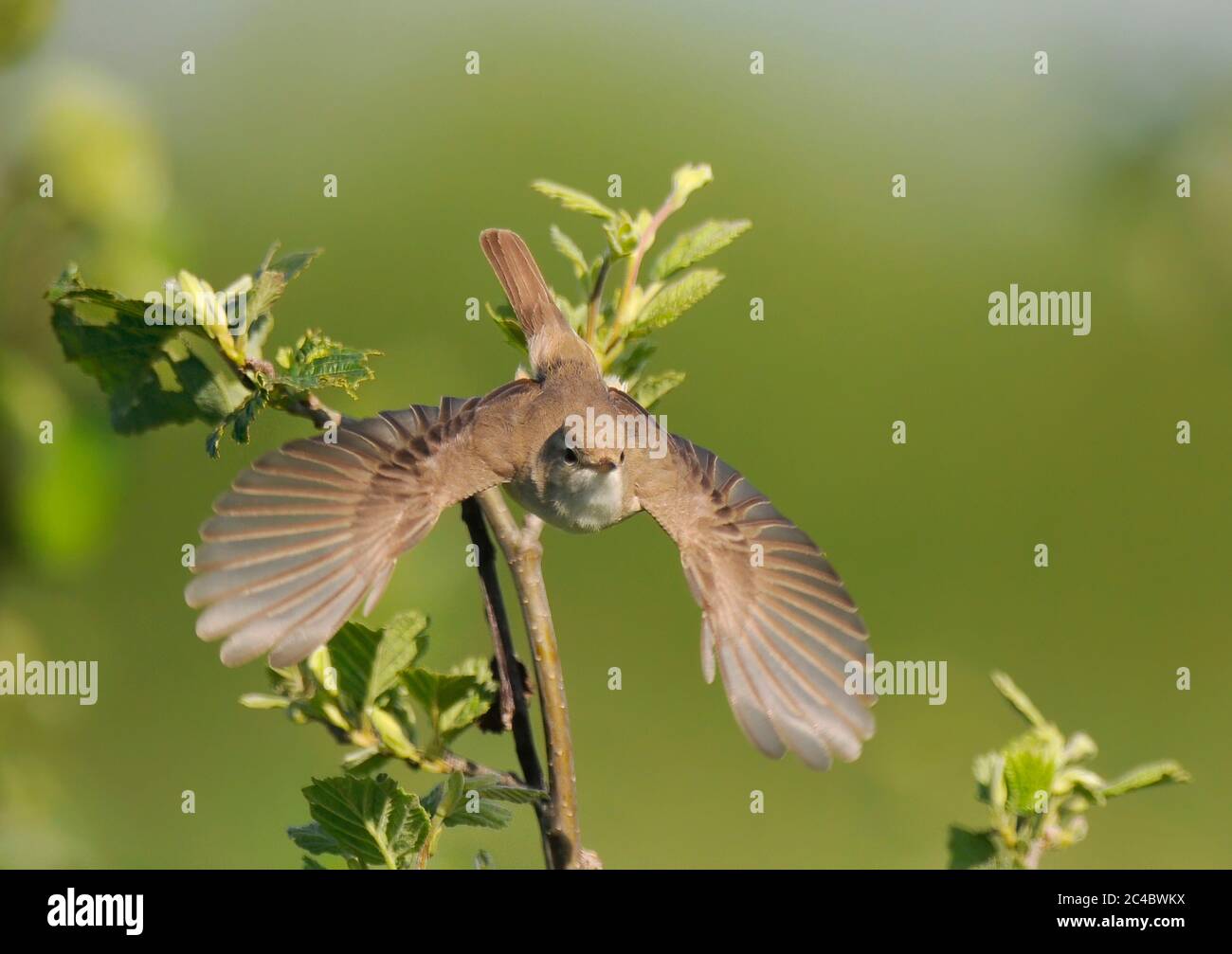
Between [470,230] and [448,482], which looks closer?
[448,482]

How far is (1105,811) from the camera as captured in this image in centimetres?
633

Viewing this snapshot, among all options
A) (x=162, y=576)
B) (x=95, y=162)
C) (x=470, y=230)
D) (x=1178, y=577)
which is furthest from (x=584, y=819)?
(x=95, y=162)

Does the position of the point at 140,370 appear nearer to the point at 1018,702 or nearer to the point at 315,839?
the point at 315,839

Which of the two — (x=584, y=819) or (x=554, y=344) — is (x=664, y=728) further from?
(x=554, y=344)

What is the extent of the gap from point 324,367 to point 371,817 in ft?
1.89

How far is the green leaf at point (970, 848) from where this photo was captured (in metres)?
Result: 1.90

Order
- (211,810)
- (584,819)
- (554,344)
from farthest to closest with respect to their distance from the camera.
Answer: (584,819)
(211,810)
(554,344)

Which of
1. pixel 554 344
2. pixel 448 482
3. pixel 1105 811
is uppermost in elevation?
pixel 554 344

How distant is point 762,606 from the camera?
2.71 metres

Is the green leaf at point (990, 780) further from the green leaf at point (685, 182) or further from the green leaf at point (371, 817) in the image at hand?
the green leaf at point (685, 182)

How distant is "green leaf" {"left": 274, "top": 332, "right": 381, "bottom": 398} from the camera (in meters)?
1.82

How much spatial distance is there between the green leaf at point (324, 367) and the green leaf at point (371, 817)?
1.65 ft

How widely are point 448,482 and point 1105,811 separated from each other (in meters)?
4.87

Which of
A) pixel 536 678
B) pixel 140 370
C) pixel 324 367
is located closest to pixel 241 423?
pixel 324 367
